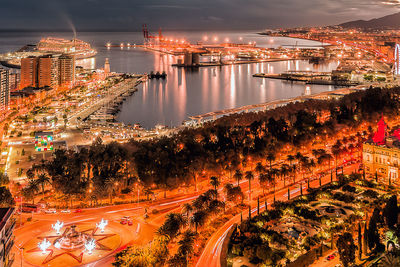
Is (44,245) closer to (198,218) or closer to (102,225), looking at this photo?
(102,225)

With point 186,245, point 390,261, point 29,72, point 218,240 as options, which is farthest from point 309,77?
point 390,261

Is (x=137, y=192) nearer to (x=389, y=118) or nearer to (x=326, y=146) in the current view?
(x=326, y=146)

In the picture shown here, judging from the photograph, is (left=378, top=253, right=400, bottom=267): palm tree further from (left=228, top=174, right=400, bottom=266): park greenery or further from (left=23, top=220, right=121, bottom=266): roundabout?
(left=23, top=220, right=121, bottom=266): roundabout

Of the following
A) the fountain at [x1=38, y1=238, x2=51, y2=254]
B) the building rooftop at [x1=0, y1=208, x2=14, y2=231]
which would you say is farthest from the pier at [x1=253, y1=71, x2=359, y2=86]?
the building rooftop at [x1=0, y1=208, x2=14, y2=231]

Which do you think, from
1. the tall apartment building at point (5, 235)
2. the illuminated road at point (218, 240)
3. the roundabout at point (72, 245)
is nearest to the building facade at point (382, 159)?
the illuminated road at point (218, 240)

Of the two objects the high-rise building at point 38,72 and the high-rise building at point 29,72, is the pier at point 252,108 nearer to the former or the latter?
the high-rise building at point 38,72

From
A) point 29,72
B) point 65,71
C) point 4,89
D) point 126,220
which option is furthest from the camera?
point 65,71

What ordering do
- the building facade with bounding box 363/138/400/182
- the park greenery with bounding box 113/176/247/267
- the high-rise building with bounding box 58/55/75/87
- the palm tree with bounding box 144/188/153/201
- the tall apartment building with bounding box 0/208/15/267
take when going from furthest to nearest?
1. the high-rise building with bounding box 58/55/75/87
2. the building facade with bounding box 363/138/400/182
3. the palm tree with bounding box 144/188/153/201
4. the park greenery with bounding box 113/176/247/267
5. the tall apartment building with bounding box 0/208/15/267
